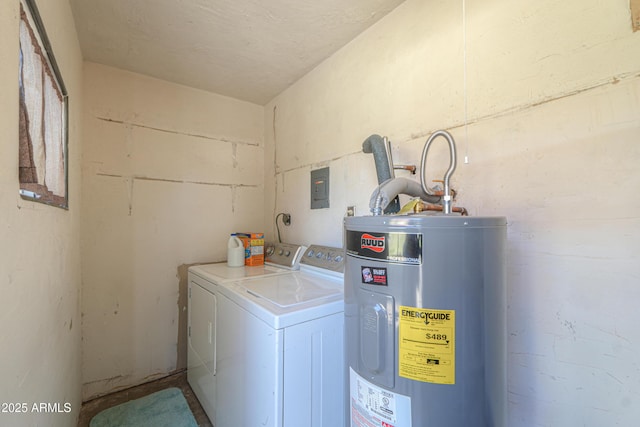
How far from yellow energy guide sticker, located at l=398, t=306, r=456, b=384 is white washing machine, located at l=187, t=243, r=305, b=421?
1074 mm

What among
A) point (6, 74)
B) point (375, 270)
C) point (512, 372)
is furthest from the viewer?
point (512, 372)

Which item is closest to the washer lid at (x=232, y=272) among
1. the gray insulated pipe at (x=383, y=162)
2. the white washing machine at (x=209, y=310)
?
the white washing machine at (x=209, y=310)

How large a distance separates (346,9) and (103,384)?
2.99 meters

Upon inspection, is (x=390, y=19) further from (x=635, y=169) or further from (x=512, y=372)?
(x=512, y=372)

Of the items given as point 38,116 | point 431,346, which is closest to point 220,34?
point 38,116

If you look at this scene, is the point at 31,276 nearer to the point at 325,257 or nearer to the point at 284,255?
the point at 325,257

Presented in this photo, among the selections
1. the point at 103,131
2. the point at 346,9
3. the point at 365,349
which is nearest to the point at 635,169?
the point at 365,349

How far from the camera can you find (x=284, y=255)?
2043mm

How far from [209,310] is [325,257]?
Result: 789 mm

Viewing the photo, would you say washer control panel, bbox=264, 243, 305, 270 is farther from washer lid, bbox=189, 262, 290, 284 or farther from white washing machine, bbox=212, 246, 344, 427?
white washing machine, bbox=212, 246, 344, 427

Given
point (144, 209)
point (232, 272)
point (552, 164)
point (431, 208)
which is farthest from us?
point (144, 209)

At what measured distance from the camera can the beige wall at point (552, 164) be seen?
2.59 ft

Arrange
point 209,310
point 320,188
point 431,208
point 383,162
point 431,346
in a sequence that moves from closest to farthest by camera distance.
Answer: point 431,346 < point 431,208 < point 383,162 < point 209,310 < point 320,188

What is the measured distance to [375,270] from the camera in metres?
0.75
